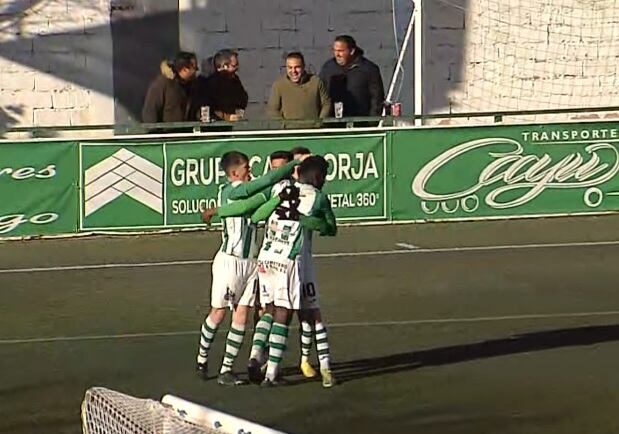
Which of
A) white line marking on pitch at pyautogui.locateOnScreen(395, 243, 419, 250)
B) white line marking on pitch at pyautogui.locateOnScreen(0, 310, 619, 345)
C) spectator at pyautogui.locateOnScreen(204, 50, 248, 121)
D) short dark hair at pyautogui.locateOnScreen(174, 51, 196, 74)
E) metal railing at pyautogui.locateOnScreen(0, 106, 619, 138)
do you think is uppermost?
short dark hair at pyautogui.locateOnScreen(174, 51, 196, 74)

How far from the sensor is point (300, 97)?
1758cm

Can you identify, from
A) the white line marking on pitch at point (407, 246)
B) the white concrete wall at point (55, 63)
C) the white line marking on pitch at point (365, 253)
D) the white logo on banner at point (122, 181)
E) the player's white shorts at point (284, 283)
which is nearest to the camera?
the player's white shorts at point (284, 283)

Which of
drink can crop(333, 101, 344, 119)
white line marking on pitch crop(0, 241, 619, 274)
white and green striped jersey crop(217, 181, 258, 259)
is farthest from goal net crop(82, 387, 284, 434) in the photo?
drink can crop(333, 101, 344, 119)

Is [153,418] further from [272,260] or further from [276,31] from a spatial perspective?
[276,31]

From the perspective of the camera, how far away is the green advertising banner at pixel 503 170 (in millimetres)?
17438

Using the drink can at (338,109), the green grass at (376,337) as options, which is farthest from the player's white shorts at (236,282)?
the drink can at (338,109)

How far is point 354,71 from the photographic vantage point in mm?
17875

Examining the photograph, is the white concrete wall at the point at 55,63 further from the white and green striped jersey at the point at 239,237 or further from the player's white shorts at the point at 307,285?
the player's white shorts at the point at 307,285

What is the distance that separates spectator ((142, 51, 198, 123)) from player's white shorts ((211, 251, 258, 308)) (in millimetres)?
7712

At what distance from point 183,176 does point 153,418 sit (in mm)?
12154

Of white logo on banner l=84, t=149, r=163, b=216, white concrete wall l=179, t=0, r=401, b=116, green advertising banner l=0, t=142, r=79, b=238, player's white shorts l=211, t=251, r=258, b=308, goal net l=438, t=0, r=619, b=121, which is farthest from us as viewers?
goal net l=438, t=0, r=619, b=121

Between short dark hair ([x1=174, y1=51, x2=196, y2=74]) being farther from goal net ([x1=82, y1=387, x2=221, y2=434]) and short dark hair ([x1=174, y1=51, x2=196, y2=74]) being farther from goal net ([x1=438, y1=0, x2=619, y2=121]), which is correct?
goal net ([x1=82, y1=387, x2=221, y2=434])

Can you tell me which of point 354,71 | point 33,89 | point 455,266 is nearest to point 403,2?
point 354,71

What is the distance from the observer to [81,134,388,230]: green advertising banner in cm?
1686
